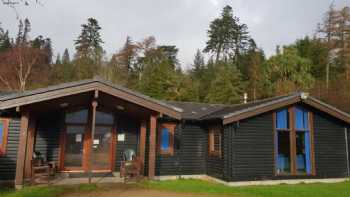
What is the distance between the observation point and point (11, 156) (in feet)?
33.1

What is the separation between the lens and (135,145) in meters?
11.7

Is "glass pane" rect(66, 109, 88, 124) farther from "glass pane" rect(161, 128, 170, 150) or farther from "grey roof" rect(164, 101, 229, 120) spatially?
"grey roof" rect(164, 101, 229, 120)

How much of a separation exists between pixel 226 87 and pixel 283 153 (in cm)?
1826

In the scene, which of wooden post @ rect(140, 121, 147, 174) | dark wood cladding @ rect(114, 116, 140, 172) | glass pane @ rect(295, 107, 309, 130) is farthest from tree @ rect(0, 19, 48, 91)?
glass pane @ rect(295, 107, 309, 130)

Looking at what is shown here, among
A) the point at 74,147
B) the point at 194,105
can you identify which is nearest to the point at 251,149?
the point at 194,105

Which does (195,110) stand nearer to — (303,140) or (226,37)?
(303,140)

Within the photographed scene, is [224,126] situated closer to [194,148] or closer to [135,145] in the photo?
[194,148]

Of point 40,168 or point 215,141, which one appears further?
point 215,141

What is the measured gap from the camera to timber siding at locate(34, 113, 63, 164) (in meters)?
10.6

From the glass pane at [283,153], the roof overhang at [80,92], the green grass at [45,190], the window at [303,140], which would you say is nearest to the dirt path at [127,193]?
the green grass at [45,190]

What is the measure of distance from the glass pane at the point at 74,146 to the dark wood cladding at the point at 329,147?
9.13m

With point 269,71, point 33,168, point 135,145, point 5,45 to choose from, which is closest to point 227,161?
point 135,145

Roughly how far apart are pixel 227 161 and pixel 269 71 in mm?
21793

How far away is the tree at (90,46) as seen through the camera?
3491 cm
